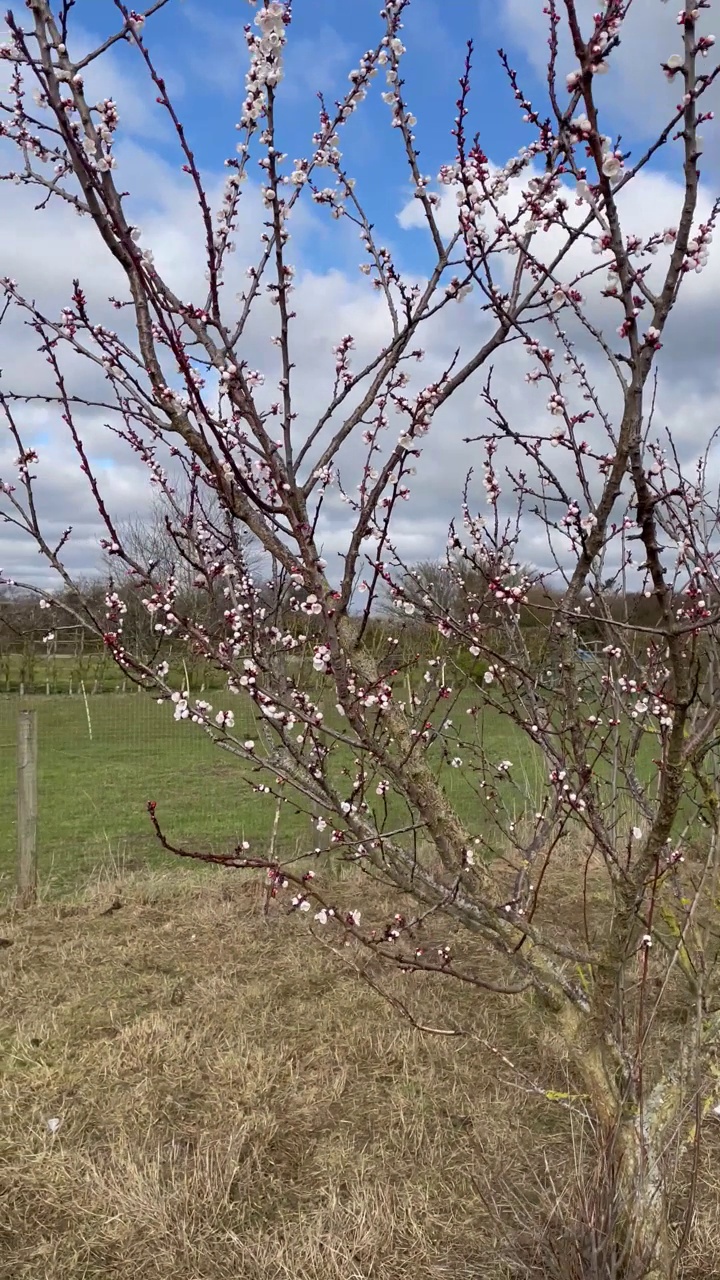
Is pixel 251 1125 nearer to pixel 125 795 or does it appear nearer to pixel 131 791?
pixel 125 795

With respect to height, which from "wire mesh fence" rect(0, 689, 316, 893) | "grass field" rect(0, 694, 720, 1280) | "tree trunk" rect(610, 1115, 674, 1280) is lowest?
"wire mesh fence" rect(0, 689, 316, 893)

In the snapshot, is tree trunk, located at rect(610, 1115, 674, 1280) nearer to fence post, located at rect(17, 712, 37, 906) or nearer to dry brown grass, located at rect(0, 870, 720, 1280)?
dry brown grass, located at rect(0, 870, 720, 1280)

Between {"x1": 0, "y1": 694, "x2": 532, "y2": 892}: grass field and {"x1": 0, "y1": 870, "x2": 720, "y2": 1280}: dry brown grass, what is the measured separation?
1412 millimetres

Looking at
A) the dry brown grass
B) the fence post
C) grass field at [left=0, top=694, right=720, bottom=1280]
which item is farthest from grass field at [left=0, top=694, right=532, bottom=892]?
the dry brown grass

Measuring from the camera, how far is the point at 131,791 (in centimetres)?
1067

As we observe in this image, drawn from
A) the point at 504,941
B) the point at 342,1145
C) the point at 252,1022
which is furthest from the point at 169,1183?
the point at 504,941

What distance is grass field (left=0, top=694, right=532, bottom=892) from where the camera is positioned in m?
7.56

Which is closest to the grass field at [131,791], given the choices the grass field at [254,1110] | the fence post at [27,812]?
the fence post at [27,812]

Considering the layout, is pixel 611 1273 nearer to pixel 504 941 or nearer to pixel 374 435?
pixel 504 941

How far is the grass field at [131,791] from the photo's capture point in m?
7.56

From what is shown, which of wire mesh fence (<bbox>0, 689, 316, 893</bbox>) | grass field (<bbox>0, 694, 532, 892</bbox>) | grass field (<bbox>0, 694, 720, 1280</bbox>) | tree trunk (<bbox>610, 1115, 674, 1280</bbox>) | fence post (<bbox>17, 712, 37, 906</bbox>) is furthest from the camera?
grass field (<bbox>0, 694, 532, 892</bbox>)

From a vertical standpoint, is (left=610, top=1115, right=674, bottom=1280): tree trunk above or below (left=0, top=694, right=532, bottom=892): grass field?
above

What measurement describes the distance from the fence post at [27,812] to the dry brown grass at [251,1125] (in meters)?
1.21

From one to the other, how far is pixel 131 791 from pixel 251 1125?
8.33m
